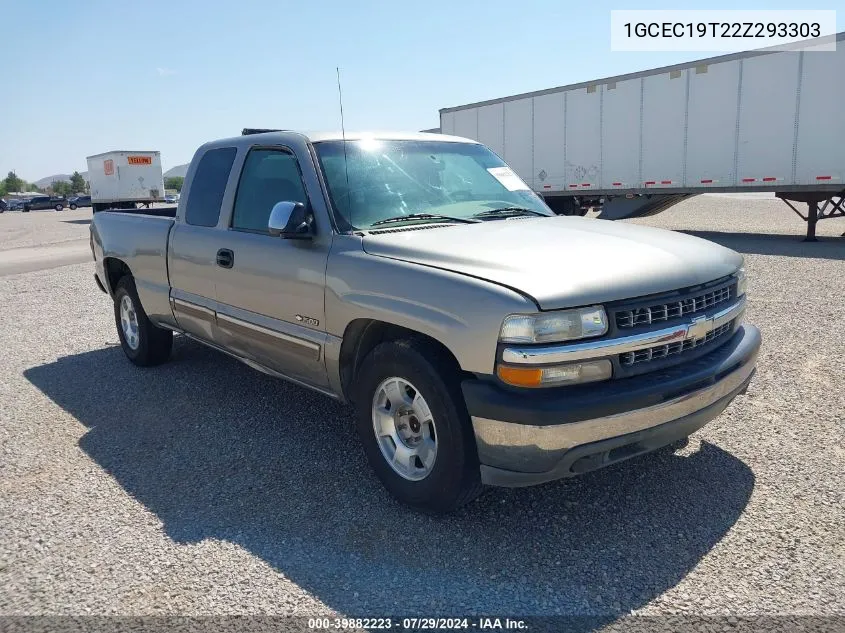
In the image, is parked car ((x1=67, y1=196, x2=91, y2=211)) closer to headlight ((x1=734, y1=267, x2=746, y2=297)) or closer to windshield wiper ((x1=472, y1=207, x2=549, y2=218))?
windshield wiper ((x1=472, y1=207, x2=549, y2=218))

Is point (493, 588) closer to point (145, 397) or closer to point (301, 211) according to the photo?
point (301, 211)

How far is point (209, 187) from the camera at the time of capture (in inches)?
195

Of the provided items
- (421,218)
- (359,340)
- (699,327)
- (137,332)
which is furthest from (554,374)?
(137,332)

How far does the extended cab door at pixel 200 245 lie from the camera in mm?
4770

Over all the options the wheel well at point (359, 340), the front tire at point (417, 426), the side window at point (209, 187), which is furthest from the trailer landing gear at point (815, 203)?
the front tire at point (417, 426)

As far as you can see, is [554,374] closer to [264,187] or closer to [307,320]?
[307,320]

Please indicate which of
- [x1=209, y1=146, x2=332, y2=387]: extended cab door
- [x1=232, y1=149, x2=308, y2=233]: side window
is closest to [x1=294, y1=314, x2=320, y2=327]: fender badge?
[x1=209, y1=146, x2=332, y2=387]: extended cab door

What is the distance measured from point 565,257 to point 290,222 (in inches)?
58.1

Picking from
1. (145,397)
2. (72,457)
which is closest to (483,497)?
(72,457)

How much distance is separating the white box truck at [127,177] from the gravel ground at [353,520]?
36.2m

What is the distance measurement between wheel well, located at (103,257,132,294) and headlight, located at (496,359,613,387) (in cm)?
464

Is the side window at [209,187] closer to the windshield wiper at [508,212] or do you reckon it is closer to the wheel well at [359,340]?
the wheel well at [359,340]

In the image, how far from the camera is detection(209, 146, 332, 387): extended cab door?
3.87 metres

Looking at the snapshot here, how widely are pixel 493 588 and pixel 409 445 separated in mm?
872
